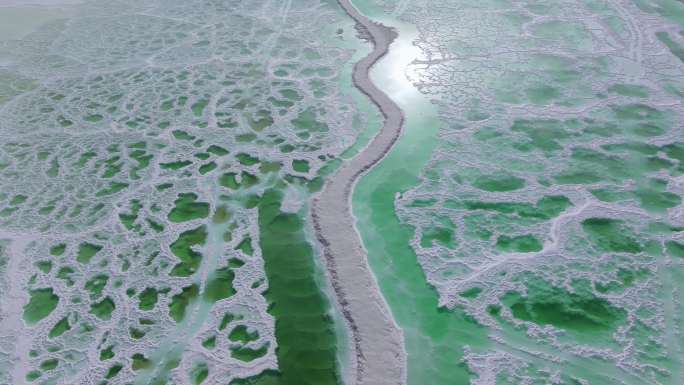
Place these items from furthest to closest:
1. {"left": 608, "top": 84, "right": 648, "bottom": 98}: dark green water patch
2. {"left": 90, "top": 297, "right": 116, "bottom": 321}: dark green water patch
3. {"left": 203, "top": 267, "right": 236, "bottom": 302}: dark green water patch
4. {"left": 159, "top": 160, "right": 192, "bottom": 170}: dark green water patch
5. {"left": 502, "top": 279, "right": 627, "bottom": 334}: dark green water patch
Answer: {"left": 608, "top": 84, "right": 648, "bottom": 98}: dark green water patch → {"left": 159, "top": 160, "right": 192, "bottom": 170}: dark green water patch → {"left": 203, "top": 267, "right": 236, "bottom": 302}: dark green water patch → {"left": 90, "top": 297, "right": 116, "bottom": 321}: dark green water patch → {"left": 502, "top": 279, "right": 627, "bottom": 334}: dark green water patch

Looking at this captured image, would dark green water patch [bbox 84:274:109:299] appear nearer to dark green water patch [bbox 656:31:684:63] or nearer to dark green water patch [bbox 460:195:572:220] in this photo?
dark green water patch [bbox 460:195:572:220]

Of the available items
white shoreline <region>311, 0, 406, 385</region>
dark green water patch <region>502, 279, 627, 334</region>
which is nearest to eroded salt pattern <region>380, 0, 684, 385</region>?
dark green water patch <region>502, 279, 627, 334</region>

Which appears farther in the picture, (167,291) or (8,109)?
(8,109)

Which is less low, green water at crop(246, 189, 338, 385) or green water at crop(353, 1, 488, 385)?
green water at crop(353, 1, 488, 385)

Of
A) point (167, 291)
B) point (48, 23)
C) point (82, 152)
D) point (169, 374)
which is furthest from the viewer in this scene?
point (48, 23)

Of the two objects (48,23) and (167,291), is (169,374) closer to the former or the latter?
(167,291)

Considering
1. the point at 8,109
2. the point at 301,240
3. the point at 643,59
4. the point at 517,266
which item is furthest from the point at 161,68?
the point at 643,59
